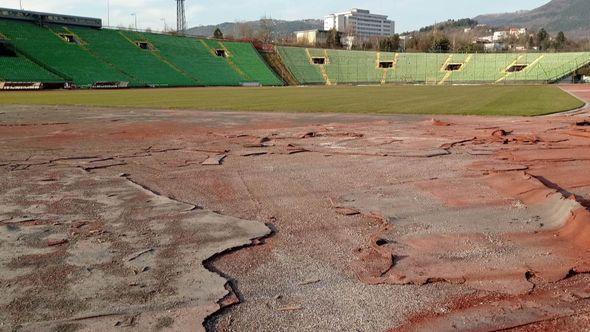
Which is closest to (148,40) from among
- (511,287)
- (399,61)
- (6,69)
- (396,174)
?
(6,69)

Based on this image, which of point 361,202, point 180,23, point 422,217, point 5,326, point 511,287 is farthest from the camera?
point 180,23

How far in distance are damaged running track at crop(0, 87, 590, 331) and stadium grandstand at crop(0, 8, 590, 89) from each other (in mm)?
49184

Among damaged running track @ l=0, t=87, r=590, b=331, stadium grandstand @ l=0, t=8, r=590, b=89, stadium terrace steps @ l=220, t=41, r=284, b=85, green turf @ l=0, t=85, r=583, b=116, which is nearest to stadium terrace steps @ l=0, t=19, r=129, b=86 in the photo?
stadium grandstand @ l=0, t=8, r=590, b=89

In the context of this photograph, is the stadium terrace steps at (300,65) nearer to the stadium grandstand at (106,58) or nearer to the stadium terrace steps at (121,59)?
the stadium grandstand at (106,58)

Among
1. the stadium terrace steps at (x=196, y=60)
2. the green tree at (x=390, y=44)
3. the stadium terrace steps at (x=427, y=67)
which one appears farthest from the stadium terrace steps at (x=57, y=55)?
the green tree at (x=390, y=44)

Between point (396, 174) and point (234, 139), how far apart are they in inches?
250

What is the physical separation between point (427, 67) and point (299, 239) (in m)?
84.2

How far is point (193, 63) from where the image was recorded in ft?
236

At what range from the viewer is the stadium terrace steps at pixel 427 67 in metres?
76.6

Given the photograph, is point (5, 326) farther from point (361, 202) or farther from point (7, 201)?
point (361, 202)

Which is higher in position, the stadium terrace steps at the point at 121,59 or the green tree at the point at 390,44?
the green tree at the point at 390,44

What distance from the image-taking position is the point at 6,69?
172ft

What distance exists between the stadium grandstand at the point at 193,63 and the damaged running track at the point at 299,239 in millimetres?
49184

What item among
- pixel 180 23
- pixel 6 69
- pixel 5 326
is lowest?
pixel 5 326
